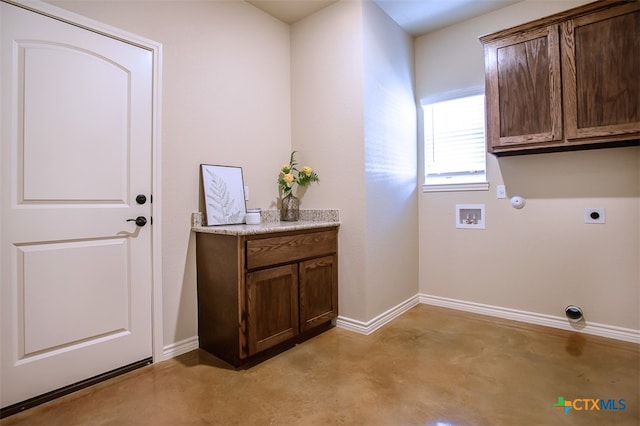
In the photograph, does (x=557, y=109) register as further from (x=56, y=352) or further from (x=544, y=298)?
(x=56, y=352)

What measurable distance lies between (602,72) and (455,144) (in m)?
1.19

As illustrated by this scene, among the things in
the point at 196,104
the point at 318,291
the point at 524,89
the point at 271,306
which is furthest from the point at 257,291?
the point at 524,89

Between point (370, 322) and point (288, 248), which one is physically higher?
point (288, 248)

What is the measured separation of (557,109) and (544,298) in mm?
1534

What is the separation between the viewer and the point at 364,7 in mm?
2643

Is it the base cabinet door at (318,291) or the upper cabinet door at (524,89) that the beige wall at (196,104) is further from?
the upper cabinet door at (524,89)

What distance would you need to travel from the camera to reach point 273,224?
2.58 metres

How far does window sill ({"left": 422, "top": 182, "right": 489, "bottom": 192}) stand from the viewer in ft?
9.91

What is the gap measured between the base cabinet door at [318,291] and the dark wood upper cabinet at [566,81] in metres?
1.67

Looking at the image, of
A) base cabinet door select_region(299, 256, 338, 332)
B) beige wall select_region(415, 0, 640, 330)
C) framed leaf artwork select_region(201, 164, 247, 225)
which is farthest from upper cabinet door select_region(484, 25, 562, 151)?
framed leaf artwork select_region(201, 164, 247, 225)

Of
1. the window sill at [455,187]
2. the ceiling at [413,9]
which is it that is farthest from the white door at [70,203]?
the window sill at [455,187]

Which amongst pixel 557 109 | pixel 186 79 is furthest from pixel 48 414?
pixel 557 109

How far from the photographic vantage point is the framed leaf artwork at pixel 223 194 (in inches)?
94.6

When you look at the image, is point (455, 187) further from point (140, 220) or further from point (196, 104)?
point (140, 220)
